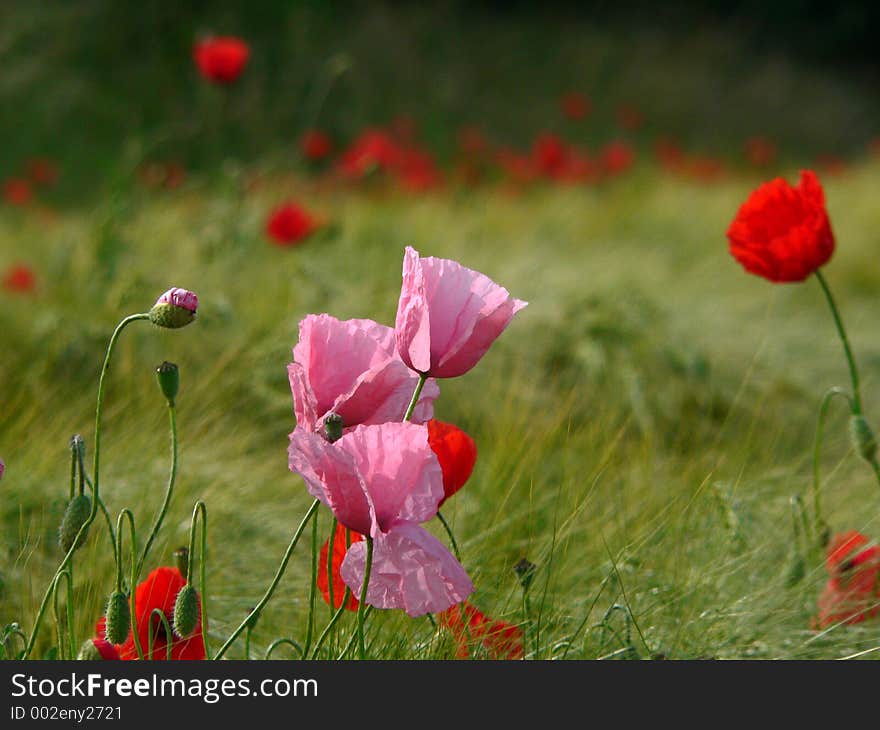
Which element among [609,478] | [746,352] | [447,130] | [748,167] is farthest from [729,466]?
[748,167]

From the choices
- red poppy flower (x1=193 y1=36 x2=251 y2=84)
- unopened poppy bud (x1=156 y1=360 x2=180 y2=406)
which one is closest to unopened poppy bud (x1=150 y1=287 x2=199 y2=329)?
unopened poppy bud (x1=156 y1=360 x2=180 y2=406)

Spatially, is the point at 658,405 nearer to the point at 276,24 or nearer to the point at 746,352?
the point at 746,352

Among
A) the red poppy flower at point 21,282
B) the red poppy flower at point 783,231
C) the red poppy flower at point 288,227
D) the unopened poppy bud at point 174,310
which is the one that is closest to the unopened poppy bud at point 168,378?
the unopened poppy bud at point 174,310

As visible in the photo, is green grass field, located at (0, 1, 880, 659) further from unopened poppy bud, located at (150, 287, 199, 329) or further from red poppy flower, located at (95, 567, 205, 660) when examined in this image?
unopened poppy bud, located at (150, 287, 199, 329)

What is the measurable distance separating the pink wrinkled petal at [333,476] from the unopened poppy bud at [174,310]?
4.7 inches

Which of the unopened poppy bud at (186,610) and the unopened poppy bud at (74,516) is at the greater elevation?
the unopened poppy bud at (74,516)

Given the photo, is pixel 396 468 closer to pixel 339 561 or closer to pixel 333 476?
pixel 333 476

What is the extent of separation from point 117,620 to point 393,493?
0.71 feet

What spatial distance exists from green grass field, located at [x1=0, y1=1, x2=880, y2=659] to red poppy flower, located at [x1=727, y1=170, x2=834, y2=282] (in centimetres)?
16

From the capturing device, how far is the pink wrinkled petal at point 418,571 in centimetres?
74

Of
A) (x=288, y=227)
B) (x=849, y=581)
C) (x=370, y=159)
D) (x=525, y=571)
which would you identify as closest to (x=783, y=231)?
(x=849, y=581)

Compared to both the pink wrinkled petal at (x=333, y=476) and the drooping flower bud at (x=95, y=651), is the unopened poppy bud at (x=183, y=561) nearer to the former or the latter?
the drooping flower bud at (x=95, y=651)

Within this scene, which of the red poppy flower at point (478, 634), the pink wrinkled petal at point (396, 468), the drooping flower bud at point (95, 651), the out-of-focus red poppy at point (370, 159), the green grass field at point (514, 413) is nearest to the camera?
the pink wrinkled petal at point (396, 468)

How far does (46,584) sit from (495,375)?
105 centimetres
